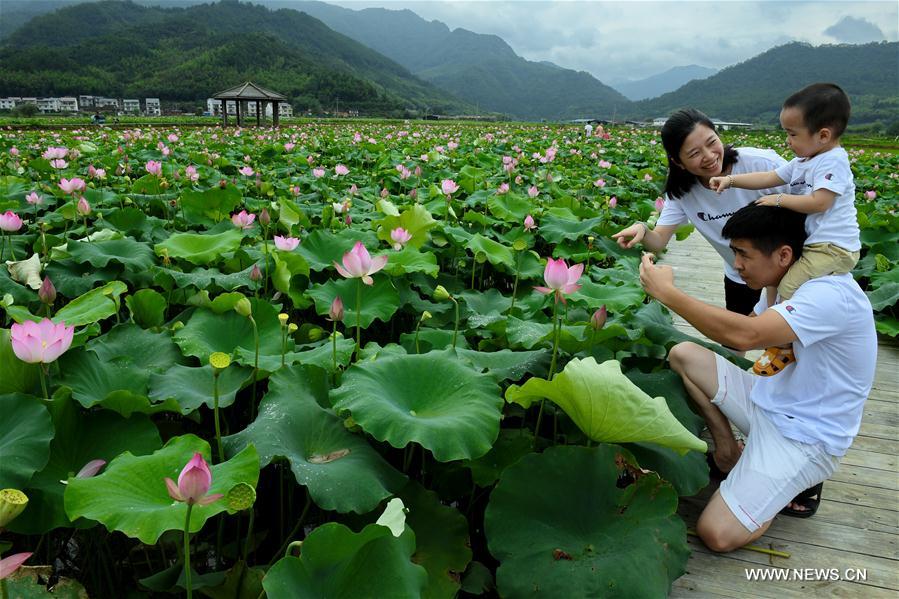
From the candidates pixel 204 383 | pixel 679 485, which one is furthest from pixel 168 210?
pixel 679 485

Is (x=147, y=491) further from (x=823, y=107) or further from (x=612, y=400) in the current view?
(x=823, y=107)

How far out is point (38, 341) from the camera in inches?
47.2

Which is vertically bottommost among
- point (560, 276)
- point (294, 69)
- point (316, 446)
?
point (316, 446)

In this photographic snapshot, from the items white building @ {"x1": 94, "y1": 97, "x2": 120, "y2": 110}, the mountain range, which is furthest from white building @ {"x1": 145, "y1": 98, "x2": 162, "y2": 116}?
the mountain range

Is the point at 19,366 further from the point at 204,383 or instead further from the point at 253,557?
the point at 253,557

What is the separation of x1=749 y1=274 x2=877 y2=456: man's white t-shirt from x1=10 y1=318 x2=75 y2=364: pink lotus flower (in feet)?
5.27

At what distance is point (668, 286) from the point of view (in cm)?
158

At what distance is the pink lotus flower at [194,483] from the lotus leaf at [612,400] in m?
0.67

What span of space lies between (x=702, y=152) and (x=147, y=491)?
211 centimetres

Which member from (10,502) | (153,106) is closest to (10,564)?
(10,502)

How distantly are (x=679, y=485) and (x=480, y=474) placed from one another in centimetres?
51

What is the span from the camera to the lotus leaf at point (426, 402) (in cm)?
123

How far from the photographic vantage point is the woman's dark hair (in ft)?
7.53

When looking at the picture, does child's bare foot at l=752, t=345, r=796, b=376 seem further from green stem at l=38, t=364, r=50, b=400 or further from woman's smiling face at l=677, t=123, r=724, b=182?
green stem at l=38, t=364, r=50, b=400
